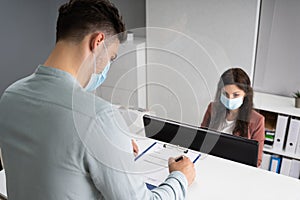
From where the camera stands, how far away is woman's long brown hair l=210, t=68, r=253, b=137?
1.35 meters

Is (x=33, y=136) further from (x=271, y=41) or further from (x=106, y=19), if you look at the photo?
(x=271, y=41)

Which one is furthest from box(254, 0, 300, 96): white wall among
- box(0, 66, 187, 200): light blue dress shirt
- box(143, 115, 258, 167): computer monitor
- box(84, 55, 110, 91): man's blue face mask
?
box(0, 66, 187, 200): light blue dress shirt

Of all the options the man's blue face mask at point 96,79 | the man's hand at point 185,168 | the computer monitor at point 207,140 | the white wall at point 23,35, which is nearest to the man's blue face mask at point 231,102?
the computer monitor at point 207,140

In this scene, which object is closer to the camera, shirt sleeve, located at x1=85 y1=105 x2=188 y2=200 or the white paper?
shirt sleeve, located at x1=85 y1=105 x2=188 y2=200

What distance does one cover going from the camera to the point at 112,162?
68 cm

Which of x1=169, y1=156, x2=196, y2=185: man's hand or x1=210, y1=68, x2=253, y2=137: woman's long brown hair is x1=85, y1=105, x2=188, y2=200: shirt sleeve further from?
x1=210, y1=68, x2=253, y2=137: woman's long brown hair

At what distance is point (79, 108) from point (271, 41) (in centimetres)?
212

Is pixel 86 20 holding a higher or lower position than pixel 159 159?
higher

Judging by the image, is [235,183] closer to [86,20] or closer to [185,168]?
[185,168]

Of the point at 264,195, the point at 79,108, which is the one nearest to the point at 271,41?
the point at 264,195

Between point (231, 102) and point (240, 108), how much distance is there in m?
0.13

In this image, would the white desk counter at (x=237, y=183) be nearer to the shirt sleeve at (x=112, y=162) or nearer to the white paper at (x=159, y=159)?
the white paper at (x=159, y=159)

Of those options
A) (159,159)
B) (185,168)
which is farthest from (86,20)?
(159,159)

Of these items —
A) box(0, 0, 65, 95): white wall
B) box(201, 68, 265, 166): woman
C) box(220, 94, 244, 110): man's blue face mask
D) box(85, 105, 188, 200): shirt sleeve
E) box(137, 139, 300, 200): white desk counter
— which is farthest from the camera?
box(0, 0, 65, 95): white wall
